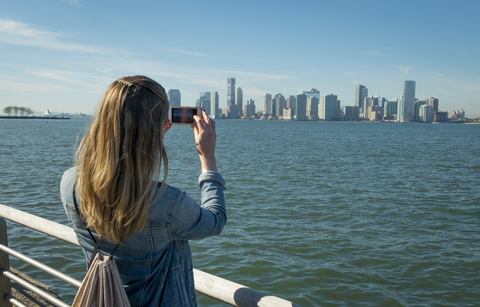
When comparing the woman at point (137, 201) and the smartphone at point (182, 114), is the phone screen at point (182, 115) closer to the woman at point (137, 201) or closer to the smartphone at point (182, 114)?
the smartphone at point (182, 114)

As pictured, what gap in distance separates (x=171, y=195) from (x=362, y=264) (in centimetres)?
797

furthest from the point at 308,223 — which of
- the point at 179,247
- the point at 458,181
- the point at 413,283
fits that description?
the point at 458,181

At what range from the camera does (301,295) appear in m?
7.53

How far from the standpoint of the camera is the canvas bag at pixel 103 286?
63.9 inches

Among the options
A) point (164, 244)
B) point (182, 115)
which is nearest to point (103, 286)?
point (164, 244)

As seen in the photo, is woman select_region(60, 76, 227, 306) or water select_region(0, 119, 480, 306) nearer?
woman select_region(60, 76, 227, 306)

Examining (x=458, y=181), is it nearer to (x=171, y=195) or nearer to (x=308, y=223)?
(x=308, y=223)

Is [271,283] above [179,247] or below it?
below

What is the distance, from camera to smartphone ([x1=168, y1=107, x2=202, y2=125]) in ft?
7.07

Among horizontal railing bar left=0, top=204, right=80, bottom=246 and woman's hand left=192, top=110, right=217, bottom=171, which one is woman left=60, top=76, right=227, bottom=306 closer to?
woman's hand left=192, top=110, right=217, bottom=171

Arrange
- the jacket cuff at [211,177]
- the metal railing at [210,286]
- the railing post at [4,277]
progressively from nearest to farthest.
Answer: the jacket cuff at [211,177], the metal railing at [210,286], the railing post at [4,277]

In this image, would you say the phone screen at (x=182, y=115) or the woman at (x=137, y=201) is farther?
the phone screen at (x=182, y=115)

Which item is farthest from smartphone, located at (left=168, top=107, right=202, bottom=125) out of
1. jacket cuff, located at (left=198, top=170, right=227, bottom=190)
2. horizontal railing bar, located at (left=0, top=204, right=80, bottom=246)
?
horizontal railing bar, located at (left=0, top=204, right=80, bottom=246)

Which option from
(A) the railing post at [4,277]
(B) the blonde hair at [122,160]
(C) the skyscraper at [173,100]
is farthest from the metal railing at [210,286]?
(C) the skyscraper at [173,100]
